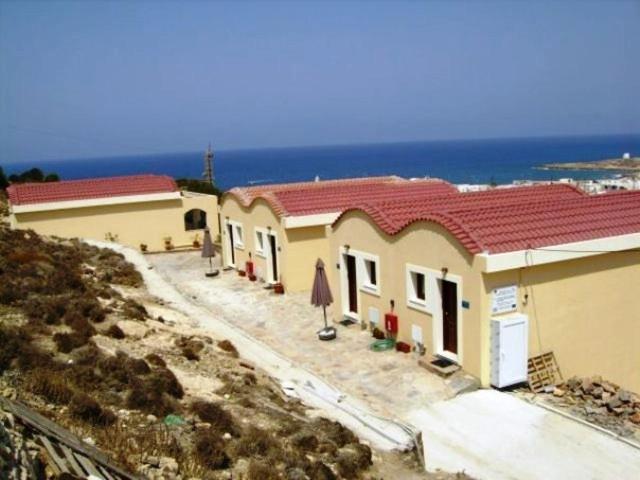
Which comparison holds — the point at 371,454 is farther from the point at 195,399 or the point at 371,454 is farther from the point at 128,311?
the point at 128,311

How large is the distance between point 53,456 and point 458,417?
8.84m

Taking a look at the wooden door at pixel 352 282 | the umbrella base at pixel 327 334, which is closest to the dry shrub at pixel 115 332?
the umbrella base at pixel 327 334

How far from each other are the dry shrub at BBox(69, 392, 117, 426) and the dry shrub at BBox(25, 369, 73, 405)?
215mm

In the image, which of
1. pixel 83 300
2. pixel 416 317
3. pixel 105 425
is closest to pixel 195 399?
pixel 105 425

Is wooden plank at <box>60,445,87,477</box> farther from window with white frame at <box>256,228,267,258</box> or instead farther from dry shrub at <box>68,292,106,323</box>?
window with white frame at <box>256,228,267,258</box>

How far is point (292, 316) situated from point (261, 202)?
22.3 feet

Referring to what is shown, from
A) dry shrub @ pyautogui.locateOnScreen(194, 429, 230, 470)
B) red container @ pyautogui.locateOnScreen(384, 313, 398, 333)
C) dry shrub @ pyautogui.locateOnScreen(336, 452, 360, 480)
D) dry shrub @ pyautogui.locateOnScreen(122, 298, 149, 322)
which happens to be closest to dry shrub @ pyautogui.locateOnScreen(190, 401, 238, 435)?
dry shrub @ pyautogui.locateOnScreen(194, 429, 230, 470)

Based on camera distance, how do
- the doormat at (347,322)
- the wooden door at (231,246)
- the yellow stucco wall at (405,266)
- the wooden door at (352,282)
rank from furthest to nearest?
the wooden door at (231,246), the wooden door at (352,282), the doormat at (347,322), the yellow stucco wall at (405,266)

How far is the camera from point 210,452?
359 inches

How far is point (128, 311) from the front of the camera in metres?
17.1

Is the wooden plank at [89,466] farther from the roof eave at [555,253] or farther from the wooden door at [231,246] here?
the wooden door at [231,246]

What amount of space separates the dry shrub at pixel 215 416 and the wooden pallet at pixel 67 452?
2570 mm

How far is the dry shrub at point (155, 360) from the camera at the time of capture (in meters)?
13.2

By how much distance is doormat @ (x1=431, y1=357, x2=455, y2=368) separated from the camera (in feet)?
52.5
